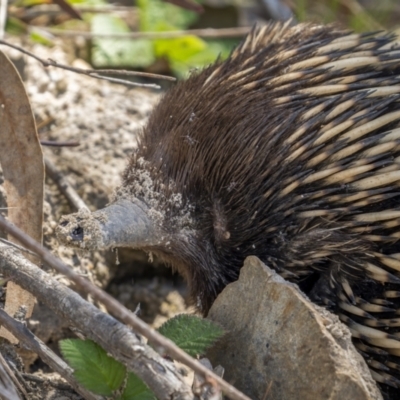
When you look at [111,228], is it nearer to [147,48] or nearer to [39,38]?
[39,38]

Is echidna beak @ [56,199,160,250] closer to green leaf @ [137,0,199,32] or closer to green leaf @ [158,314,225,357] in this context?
green leaf @ [158,314,225,357]

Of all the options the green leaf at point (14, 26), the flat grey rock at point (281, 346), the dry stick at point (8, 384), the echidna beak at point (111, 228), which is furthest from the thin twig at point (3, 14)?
the dry stick at point (8, 384)

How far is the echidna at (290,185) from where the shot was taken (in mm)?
2619

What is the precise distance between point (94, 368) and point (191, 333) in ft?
1.03

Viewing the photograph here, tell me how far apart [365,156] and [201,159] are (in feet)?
1.79

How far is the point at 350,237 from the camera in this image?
262 centimetres

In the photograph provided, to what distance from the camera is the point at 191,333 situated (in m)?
2.33

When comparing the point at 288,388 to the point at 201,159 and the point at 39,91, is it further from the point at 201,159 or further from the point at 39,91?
the point at 39,91

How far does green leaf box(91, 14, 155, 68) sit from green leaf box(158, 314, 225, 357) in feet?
8.75

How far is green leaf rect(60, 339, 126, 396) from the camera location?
213cm

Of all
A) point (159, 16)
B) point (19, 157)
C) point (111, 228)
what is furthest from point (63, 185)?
point (159, 16)

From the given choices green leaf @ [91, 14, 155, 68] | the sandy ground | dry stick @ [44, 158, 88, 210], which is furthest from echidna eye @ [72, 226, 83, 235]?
green leaf @ [91, 14, 155, 68]

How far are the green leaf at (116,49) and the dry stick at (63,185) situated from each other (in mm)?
1383

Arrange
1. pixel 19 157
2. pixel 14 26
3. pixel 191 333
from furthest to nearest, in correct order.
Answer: pixel 14 26 → pixel 19 157 → pixel 191 333
